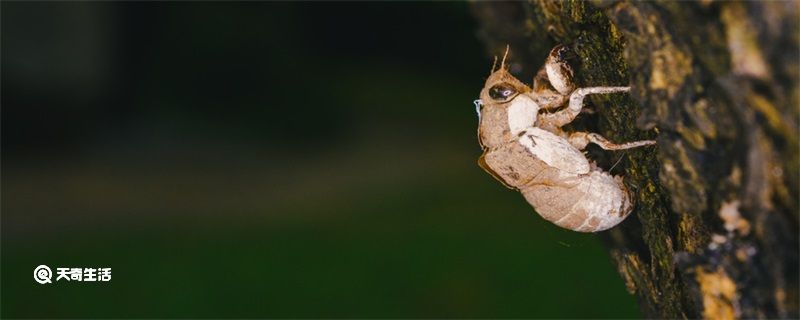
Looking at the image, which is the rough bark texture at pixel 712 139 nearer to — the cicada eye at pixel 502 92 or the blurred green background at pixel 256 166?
the cicada eye at pixel 502 92

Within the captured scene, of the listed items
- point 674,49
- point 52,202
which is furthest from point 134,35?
point 674,49

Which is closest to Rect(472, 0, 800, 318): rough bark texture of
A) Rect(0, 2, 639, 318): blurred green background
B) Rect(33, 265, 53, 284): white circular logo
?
→ Rect(0, 2, 639, 318): blurred green background

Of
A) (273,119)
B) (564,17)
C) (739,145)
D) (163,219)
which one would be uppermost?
(273,119)

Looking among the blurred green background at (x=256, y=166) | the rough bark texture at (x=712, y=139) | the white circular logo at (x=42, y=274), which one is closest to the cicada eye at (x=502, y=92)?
the rough bark texture at (x=712, y=139)

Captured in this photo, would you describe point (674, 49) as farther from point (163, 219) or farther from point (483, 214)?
point (163, 219)

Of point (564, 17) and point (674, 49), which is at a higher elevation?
point (564, 17)

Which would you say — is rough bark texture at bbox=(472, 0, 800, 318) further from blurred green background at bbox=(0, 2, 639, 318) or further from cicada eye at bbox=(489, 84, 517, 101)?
blurred green background at bbox=(0, 2, 639, 318)
